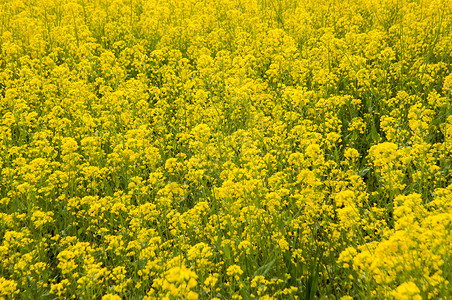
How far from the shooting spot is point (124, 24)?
7480 millimetres

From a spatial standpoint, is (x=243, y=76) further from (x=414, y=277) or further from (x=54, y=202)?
(x=414, y=277)

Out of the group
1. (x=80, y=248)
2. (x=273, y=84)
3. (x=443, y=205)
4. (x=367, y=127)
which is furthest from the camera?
(x=273, y=84)

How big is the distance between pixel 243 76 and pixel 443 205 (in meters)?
2.98

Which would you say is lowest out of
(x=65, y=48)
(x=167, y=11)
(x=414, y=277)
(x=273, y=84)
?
(x=414, y=277)

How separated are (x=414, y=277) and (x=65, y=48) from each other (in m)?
6.32

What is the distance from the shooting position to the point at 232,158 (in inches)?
152

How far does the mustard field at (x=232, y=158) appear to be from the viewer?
268 cm

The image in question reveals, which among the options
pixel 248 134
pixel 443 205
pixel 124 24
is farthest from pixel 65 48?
pixel 443 205

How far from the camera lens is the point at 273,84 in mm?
→ 5555

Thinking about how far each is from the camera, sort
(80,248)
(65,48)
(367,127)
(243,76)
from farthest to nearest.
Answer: (65,48), (243,76), (367,127), (80,248)

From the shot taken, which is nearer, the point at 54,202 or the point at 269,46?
the point at 54,202

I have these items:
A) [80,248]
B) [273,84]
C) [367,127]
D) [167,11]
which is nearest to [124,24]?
[167,11]

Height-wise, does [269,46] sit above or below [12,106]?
above

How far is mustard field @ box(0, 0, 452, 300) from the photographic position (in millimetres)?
2682
